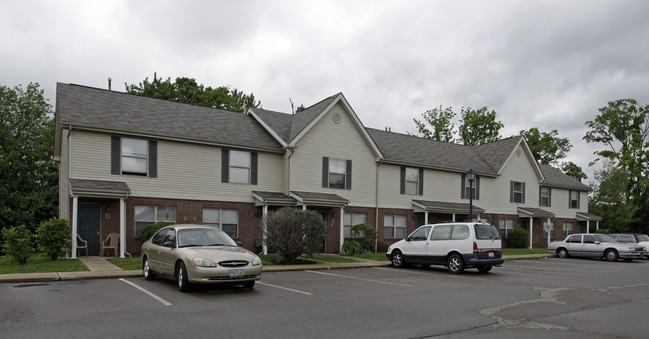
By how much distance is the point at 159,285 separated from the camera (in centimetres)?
1223

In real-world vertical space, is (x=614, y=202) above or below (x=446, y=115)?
below

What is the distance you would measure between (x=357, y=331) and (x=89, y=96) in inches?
719

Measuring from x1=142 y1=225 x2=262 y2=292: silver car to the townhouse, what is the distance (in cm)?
660

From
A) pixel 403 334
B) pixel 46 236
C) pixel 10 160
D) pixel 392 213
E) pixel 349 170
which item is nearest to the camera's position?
pixel 403 334

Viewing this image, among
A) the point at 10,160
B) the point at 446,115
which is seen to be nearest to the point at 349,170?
the point at 10,160

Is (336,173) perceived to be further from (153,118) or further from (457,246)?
(457,246)

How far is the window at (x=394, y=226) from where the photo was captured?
89.6 feet

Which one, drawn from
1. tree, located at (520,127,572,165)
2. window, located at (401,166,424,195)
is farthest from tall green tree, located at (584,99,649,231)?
window, located at (401,166,424,195)

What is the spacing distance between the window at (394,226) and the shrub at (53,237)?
16130 mm

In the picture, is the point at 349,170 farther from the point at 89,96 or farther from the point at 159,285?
the point at 159,285

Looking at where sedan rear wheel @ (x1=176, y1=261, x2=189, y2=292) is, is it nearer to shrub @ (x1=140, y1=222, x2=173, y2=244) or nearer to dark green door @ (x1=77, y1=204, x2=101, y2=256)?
shrub @ (x1=140, y1=222, x2=173, y2=244)

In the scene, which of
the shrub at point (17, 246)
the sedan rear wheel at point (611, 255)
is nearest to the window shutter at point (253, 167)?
the shrub at point (17, 246)

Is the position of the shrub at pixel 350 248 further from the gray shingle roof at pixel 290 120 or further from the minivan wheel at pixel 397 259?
the gray shingle roof at pixel 290 120

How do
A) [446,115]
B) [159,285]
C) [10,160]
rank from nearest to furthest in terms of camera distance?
[159,285] → [10,160] → [446,115]
